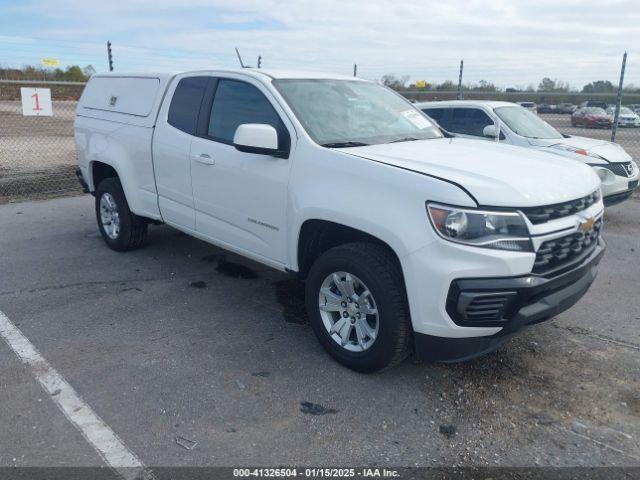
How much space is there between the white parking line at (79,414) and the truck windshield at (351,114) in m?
2.19

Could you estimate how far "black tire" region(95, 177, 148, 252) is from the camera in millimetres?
5848

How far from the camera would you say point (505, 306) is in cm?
302

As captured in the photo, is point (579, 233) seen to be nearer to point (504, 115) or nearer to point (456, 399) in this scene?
point (456, 399)

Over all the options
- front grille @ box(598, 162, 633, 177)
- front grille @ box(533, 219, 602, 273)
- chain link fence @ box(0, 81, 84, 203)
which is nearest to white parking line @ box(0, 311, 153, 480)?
front grille @ box(533, 219, 602, 273)

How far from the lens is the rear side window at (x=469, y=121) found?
27.7 ft

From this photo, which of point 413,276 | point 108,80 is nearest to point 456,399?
point 413,276

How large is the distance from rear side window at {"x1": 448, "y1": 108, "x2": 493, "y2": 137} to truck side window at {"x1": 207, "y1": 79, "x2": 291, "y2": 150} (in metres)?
4.95

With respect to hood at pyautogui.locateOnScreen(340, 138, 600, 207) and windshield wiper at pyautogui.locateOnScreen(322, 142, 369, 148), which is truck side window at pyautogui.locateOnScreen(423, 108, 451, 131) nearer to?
hood at pyautogui.locateOnScreen(340, 138, 600, 207)

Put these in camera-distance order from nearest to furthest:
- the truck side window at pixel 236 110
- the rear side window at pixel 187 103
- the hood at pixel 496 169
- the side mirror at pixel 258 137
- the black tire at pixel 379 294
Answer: the hood at pixel 496 169
the black tire at pixel 379 294
the side mirror at pixel 258 137
the truck side window at pixel 236 110
the rear side window at pixel 187 103

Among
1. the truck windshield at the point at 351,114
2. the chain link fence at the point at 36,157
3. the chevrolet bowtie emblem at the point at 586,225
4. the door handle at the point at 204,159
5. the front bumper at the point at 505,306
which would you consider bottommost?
the chain link fence at the point at 36,157

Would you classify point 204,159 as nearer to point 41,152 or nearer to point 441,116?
point 441,116

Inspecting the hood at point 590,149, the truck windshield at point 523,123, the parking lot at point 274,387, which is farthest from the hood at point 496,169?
the truck windshield at point 523,123

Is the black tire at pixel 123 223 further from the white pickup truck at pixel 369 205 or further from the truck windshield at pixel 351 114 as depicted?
the truck windshield at pixel 351 114

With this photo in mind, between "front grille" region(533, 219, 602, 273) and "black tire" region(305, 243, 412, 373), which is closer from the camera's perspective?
"front grille" region(533, 219, 602, 273)
